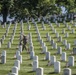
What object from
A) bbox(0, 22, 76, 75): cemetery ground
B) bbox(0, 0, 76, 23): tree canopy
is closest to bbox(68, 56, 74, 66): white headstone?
bbox(0, 22, 76, 75): cemetery ground

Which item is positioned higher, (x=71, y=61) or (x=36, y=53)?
(x=36, y=53)

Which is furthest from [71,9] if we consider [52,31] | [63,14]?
[52,31]

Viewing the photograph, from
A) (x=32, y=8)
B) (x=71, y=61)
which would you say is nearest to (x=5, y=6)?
(x=32, y=8)

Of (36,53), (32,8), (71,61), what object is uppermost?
(32,8)

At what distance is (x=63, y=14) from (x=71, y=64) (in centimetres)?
4854

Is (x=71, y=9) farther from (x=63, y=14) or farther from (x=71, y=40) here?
(x=71, y=40)

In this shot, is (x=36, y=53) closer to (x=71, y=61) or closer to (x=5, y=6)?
(x=71, y=61)

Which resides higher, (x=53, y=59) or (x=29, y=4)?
(x=29, y=4)

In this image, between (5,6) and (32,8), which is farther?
(32,8)

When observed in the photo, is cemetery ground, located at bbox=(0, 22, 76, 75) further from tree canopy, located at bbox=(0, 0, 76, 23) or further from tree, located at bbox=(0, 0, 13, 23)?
tree canopy, located at bbox=(0, 0, 76, 23)

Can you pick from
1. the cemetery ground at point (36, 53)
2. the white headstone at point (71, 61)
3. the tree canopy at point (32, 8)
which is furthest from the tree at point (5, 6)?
the white headstone at point (71, 61)

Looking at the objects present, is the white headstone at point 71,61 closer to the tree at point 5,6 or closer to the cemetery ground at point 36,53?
the cemetery ground at point 36,53

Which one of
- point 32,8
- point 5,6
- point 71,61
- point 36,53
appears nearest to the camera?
point 71,61

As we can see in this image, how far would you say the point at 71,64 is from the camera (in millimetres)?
22141
